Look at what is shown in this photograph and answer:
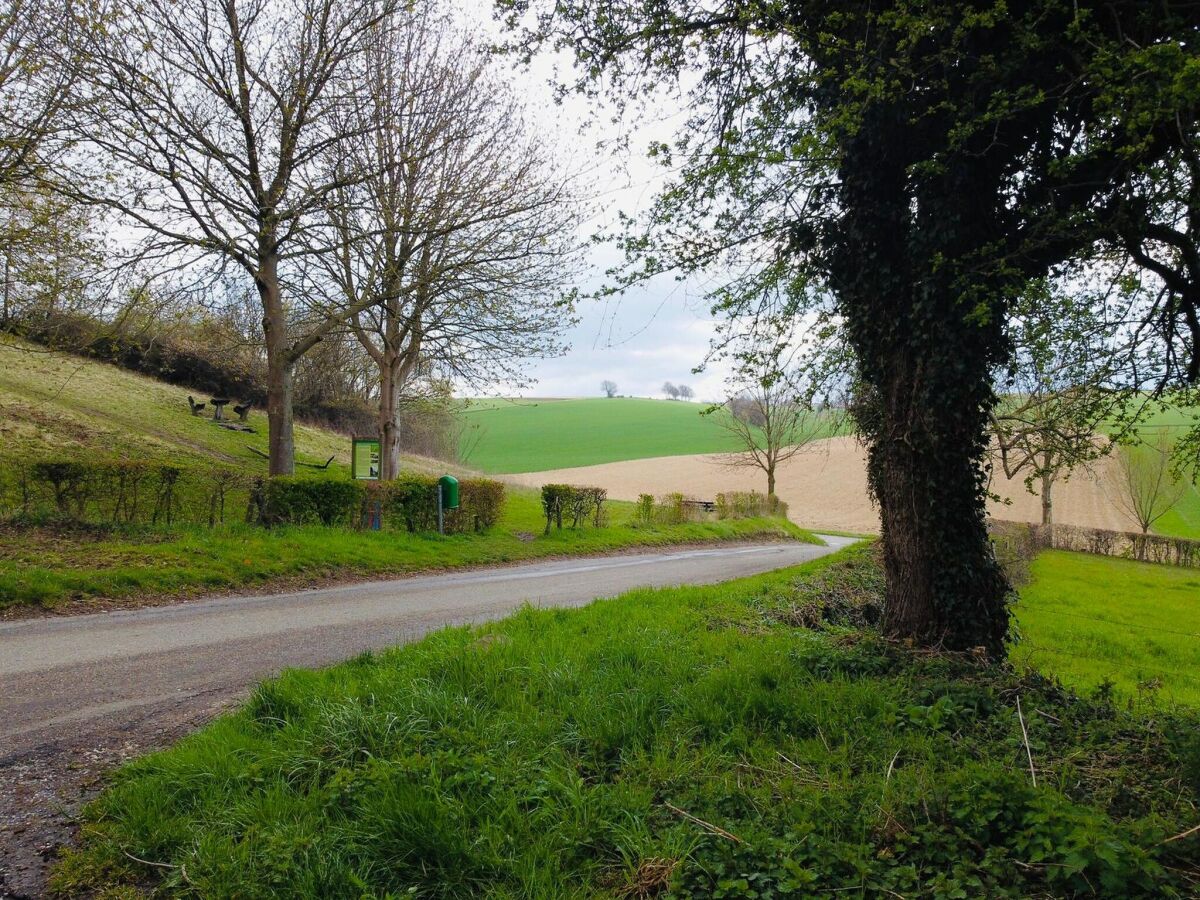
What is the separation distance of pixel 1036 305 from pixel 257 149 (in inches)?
544

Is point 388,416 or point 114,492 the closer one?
point 114,492

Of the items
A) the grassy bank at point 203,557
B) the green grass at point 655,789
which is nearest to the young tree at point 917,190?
the green grass at point 655,789

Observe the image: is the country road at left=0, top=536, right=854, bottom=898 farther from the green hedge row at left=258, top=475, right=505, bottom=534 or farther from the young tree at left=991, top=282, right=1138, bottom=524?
the young tree at left=991, top=282, right=1138, bottom=524

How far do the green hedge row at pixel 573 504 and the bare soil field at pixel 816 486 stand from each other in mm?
17383

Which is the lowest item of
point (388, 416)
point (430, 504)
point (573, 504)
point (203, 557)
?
point (203, 557)

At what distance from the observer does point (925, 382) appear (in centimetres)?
577

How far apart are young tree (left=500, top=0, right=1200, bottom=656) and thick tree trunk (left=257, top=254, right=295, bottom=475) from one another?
1078cm

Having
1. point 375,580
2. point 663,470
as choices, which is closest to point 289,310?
point 375,580

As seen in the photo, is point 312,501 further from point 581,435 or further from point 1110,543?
point 581,435

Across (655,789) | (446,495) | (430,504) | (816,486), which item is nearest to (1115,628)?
(655,789)

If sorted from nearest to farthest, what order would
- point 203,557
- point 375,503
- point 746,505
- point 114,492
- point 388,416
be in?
point 203,557 < point 114,492 < point 375,503 < point 388,416 < point 746,505

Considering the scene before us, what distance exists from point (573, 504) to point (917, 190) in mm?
14014

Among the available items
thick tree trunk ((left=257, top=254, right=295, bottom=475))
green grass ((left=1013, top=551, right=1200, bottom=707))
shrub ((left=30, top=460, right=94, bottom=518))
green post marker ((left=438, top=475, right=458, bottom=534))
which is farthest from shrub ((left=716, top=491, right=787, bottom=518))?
shrub ((left=30, top=460, right=94, bottom=518))

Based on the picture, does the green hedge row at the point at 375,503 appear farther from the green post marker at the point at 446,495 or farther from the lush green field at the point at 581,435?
the lush green field at the point at 581,435
